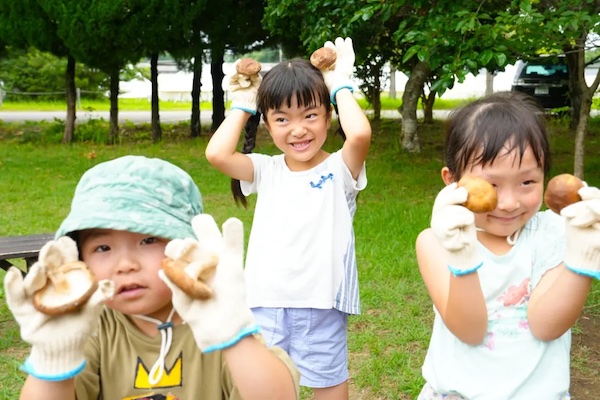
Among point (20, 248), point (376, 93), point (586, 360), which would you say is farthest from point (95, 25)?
point (586, 360)

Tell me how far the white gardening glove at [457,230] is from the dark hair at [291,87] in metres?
1.10

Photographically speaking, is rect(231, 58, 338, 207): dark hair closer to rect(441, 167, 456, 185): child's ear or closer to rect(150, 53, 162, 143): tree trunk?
rect(441, 167, 456, 185): child's ear

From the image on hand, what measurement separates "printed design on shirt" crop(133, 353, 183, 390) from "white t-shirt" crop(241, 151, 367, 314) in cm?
98

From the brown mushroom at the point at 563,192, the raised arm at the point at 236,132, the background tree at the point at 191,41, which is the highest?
the background tree at the point at 191,41

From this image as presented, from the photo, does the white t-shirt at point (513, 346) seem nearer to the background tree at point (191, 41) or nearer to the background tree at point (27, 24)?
the background tree at point (191, 41)

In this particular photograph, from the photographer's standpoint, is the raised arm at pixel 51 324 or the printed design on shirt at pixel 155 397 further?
the printed design on shirt at pixel 155 397

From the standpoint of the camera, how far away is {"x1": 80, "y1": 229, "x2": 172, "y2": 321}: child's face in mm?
1457

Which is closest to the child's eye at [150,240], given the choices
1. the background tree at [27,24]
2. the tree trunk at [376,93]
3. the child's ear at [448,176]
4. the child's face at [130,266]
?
the child's face at [130,266]

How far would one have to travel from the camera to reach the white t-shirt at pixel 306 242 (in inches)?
96.7

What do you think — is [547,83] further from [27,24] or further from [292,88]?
[292,88]

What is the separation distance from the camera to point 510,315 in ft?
5.51

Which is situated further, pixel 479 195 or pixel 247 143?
pixel 247 143

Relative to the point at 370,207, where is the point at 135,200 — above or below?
above

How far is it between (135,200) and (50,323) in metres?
0.35
